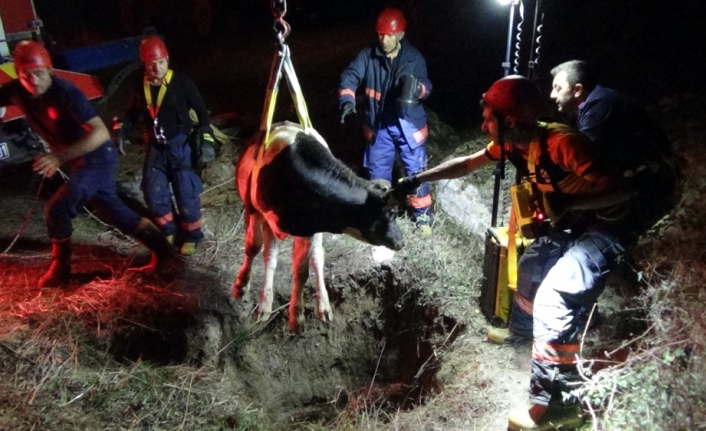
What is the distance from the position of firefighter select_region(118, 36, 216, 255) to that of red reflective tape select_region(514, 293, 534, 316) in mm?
3263

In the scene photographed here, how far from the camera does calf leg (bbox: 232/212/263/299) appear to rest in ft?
12.4

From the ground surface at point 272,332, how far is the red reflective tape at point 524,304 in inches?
13.4

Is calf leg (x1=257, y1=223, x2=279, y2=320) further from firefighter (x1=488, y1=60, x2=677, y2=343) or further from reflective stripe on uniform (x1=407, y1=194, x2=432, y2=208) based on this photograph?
reflective stripe on uniform (x1=407, y1=194, x2=432, y2=208)

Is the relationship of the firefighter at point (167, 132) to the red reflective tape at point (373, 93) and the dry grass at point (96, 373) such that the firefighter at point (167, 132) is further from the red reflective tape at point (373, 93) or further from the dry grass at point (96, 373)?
the red reflective tape at point (373, 93)

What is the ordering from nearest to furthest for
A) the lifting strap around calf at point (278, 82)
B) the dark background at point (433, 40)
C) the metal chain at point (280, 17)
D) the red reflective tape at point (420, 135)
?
the metal chain at point (280, 17), the lifting strap around calf at point (278, 82), the red reflective tape at point (420, 135), the dark background at point (433, 40)

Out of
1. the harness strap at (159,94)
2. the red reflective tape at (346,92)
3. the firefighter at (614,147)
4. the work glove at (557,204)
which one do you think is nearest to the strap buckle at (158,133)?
the harness strap at (159,94)

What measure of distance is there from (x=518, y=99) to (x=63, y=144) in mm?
3767

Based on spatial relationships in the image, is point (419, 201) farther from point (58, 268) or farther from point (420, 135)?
point (58, 268)

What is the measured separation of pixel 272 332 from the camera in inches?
219

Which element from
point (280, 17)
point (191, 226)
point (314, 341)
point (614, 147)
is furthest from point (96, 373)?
point (614, 147)

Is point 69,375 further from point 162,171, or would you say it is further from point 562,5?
point 562,5

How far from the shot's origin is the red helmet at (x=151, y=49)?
492 centimetres

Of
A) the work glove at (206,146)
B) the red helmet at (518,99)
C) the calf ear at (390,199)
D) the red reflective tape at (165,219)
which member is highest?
the red helmet at (518,99)

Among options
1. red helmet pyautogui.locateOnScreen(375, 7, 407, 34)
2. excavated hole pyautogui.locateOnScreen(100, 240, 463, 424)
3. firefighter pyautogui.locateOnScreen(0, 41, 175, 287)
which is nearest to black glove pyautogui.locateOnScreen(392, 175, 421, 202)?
excavated hole pyautogui.locateOnScreen(100, 240, 463, 424)
